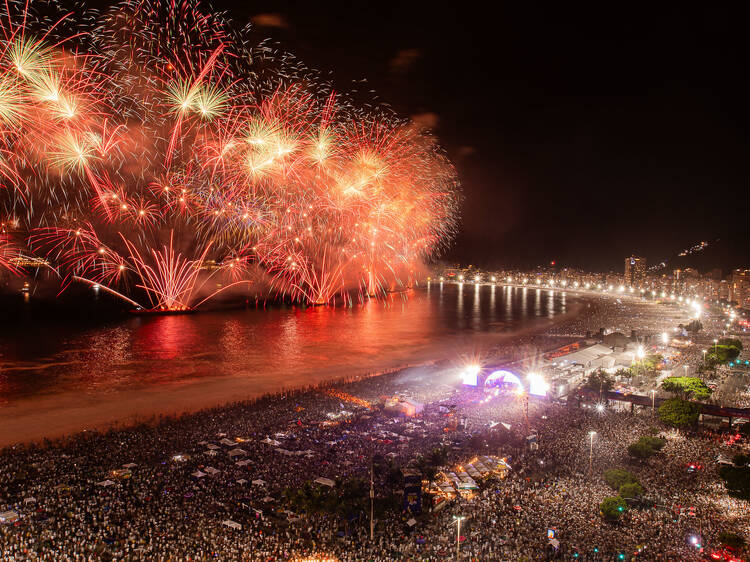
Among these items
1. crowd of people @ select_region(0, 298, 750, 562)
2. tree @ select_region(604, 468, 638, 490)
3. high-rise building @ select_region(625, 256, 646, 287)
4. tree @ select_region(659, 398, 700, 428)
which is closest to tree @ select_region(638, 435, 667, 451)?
crowd of people @ select_region(0, 298, 750, 562)

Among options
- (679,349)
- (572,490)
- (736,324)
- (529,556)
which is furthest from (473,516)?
(736,324)

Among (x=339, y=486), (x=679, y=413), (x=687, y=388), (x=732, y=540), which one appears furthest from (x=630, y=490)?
(x=687, y=388)

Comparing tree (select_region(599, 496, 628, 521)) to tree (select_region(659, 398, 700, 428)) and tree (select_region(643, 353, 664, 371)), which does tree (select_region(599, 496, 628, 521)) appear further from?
tree (select_region(643, 353, 664, 371))

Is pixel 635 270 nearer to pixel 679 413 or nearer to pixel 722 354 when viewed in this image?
pixel 722 354

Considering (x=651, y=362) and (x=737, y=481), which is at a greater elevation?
(x=651, y=362)

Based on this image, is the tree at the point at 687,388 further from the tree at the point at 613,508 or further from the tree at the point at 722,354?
the tree at the point at 613,508

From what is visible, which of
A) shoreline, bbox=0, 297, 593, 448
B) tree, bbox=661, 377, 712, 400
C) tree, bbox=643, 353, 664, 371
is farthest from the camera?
tree, bbox=643, 353, 664, 371
